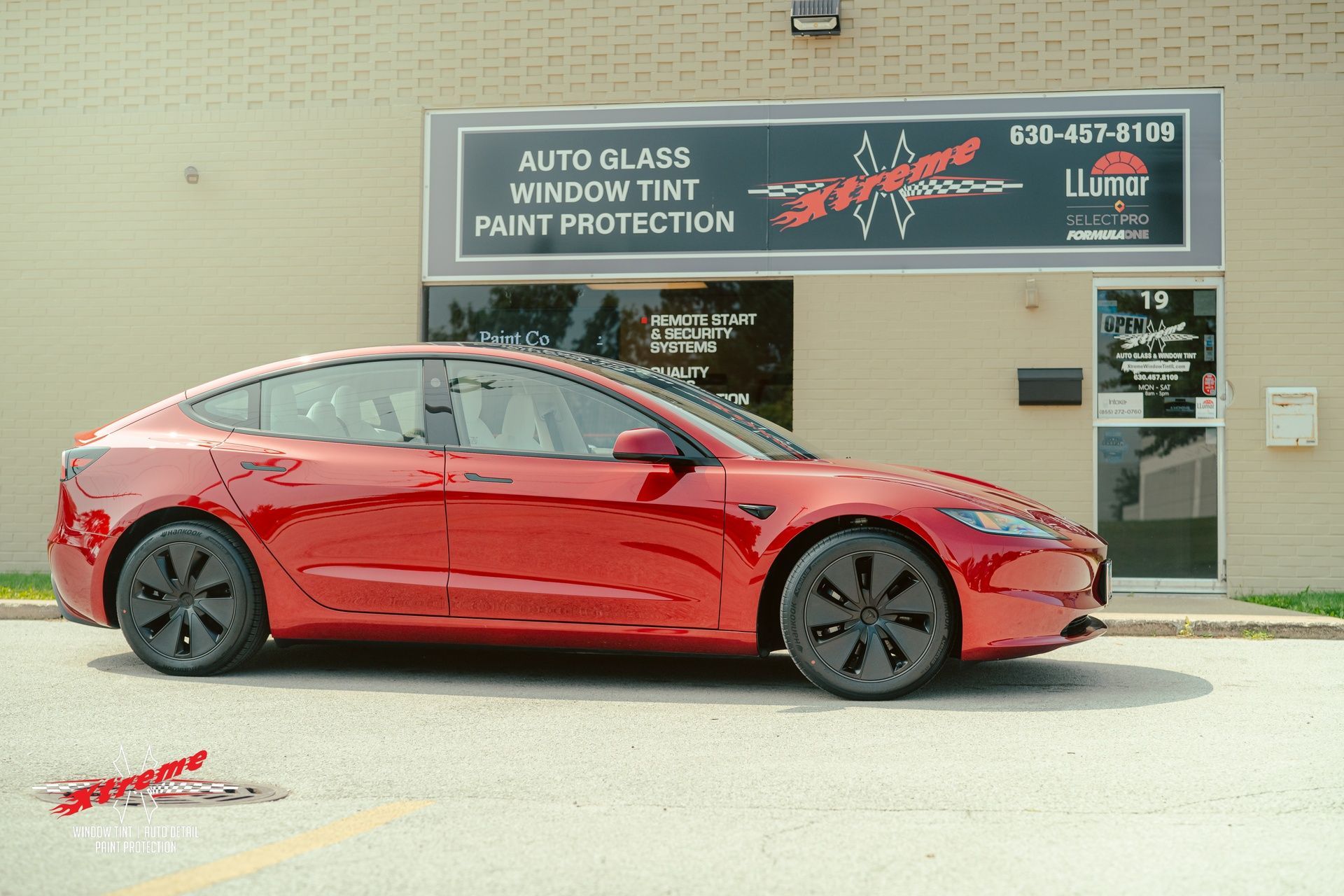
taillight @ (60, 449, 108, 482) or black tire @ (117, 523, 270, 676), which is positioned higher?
taillight @ (60, 449, 108, 482)

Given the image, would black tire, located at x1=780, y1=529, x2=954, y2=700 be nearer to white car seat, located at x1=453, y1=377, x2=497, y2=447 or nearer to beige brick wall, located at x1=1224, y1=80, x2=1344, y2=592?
white car seat, located at x1=453, y1=377, x2=497, y2=447

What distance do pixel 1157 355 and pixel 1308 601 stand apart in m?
2.16

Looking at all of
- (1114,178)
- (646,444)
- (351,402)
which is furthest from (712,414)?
(1114,178)

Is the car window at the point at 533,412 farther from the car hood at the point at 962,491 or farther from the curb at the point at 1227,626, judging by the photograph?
the curb at the point at 1227,626

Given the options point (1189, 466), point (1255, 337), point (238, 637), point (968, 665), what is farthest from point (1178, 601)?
point (238, 637)

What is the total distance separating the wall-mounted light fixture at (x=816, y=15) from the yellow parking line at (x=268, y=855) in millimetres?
8047

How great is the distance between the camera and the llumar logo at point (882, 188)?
10.2 m

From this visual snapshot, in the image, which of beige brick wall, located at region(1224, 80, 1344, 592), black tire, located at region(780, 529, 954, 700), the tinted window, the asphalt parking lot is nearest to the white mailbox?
beige brick wall, located at region(1224, 80, 1344, 592)

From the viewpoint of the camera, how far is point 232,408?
6098mm

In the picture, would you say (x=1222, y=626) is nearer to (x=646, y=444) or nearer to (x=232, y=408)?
(x=646, y=444)

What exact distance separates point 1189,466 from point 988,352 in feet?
5.76

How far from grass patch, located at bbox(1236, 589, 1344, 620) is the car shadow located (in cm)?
274

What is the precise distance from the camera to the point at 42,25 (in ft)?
37.0

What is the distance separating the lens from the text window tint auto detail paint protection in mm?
10297
